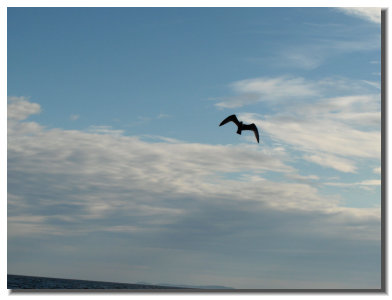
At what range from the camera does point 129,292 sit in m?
20.1

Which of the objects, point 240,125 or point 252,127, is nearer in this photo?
point 240,125

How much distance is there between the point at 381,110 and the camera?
21578 millimetres
